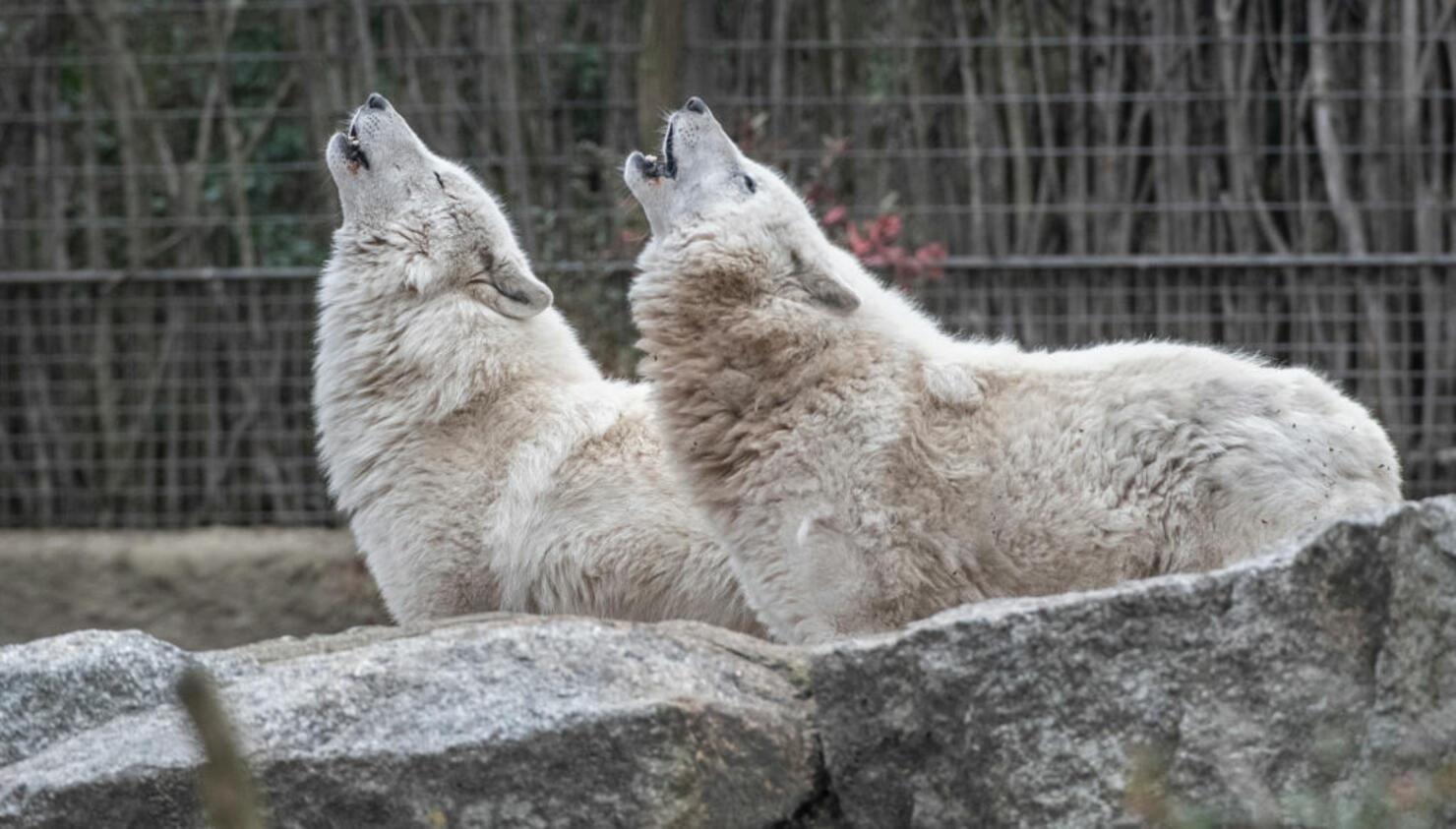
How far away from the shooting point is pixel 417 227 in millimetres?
5062

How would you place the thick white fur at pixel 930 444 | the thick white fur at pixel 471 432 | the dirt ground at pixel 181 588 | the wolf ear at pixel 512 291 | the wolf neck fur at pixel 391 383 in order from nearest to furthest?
the thick white fur at pixel 930 444 → the thick white fur at pixel 471 432 → the wolf neck fur at pixel 391 383 → the wolf ear at pixel 512 291 → the dirt ground at pixel 181 588

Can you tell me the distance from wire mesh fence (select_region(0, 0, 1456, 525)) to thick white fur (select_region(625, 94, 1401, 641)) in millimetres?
2937

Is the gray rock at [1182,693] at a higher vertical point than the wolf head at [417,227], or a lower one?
lower

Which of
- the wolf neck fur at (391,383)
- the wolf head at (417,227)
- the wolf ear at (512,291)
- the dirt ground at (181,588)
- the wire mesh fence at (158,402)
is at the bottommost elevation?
the dirt ground at (181,588)

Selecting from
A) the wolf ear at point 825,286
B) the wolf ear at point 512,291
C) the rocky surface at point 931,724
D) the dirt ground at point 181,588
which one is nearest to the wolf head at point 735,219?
the wolf ear at point 825,286

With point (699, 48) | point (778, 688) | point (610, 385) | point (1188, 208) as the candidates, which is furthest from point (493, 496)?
point (1188, 208)

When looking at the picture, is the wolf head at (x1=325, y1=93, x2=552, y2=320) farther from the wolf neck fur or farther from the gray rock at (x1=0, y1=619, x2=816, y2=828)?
the gray rock at (x1=0, y1=619, x2=816, y2=828)

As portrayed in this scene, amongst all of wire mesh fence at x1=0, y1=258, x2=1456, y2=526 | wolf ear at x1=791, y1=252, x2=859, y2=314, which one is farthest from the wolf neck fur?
wire mesh fence at x1=0, y1=258, x2=1456, y2=526

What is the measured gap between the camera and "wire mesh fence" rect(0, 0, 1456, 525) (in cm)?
759

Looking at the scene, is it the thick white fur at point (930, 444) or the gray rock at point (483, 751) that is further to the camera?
the thick white fur at point (930, 444)

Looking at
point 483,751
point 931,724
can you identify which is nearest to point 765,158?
point 931,724

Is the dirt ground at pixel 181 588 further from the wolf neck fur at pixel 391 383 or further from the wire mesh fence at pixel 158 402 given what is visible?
the wolf neck fur at pixel 391 383

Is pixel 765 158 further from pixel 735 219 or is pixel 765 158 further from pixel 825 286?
pixel 825 286

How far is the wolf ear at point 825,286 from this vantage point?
4.18 m
